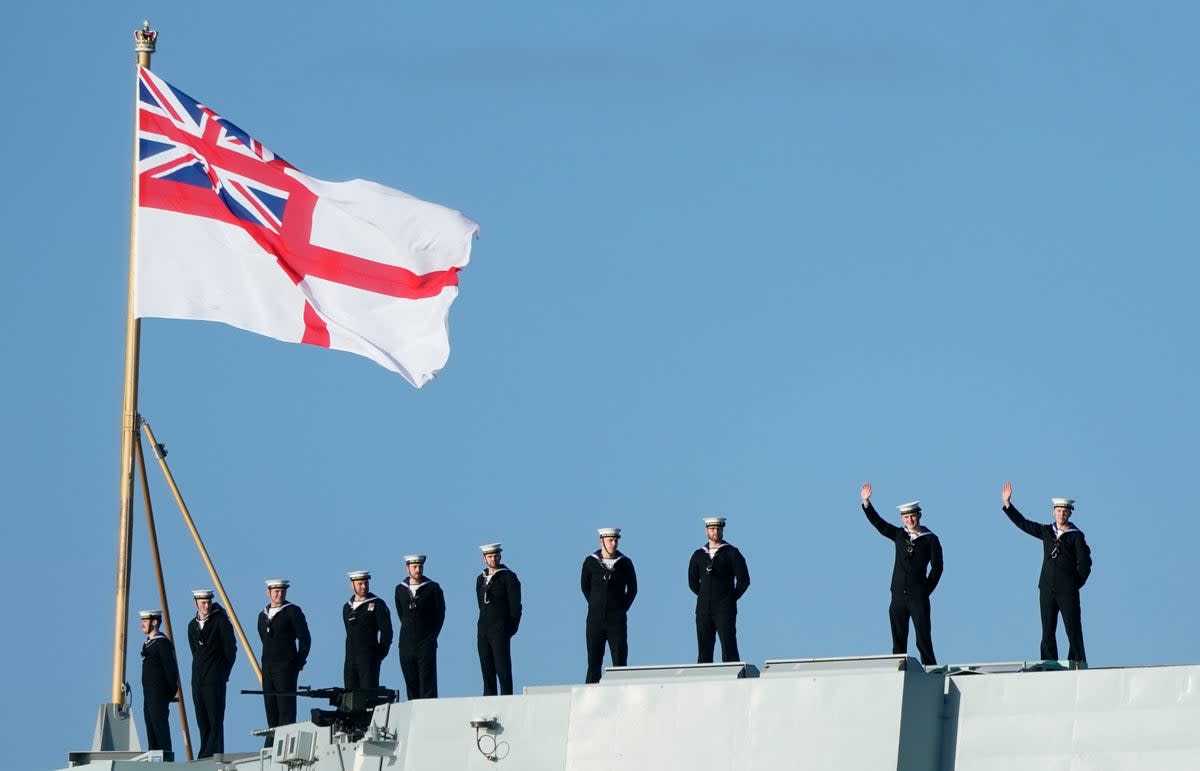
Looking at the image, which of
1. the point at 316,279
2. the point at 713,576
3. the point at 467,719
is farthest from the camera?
the point at 316,279

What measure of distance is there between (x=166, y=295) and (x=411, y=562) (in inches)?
142

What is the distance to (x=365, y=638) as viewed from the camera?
23312 mm

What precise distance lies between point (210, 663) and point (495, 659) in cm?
328

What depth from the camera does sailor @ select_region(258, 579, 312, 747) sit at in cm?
2381

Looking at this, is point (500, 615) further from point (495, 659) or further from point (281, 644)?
point (281, 644)

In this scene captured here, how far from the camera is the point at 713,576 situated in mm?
22469

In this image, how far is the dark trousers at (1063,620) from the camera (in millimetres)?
21375

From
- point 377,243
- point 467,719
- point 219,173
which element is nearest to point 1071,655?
point 467,719

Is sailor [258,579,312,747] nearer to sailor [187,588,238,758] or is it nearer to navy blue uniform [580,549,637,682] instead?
sailor [187,588,238,758]

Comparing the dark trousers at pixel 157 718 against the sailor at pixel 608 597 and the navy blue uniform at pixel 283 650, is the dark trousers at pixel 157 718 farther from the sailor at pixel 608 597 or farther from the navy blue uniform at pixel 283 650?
the sailor at pixel 608 597

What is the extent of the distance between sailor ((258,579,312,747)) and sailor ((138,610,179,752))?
1455 millimetres

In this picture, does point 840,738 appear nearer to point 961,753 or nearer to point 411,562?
point 961,753

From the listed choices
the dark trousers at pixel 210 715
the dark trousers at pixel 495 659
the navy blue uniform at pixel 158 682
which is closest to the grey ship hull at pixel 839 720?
the dark trousers at pixel 495 659

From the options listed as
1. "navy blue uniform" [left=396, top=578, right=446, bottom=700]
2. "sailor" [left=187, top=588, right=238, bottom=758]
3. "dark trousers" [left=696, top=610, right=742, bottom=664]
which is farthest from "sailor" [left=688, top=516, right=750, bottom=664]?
"sailor" [left=187, top=588, right=238, bottom=758]
